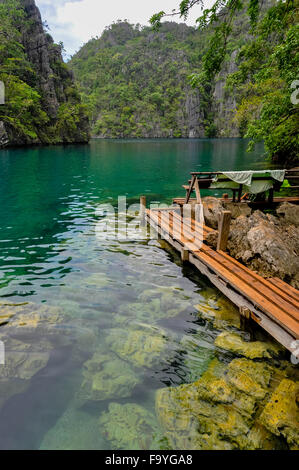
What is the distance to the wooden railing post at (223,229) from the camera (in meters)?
8.62

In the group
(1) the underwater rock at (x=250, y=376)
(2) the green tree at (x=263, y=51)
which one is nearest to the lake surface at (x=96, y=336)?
(1) the underwater rock at (x=250, y=376)

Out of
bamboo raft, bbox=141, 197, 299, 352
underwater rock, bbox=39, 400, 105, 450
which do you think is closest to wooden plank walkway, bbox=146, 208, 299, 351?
bamboo raft, bbox=141, 197, 299, 352

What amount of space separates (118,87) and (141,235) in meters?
201

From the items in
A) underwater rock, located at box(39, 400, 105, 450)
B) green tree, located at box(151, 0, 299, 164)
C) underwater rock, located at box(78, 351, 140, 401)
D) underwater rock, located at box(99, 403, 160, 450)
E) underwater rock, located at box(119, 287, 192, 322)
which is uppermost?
green tree, located at box(151, 0, 299, 164)

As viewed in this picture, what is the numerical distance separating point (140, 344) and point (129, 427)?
6.07 feet

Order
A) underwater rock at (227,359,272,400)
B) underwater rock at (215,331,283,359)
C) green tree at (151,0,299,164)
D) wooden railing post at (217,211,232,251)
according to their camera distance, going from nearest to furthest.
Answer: underwater rock at (227,359,272,400), underwater rock at (215,331,283,359), wooden railing post at (217,211,232,251), green tree at (151,0,299,164)

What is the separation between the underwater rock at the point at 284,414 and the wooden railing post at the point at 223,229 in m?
5.21

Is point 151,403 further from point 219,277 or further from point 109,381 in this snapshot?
point 219,277

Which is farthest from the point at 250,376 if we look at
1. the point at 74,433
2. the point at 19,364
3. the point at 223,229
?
the point at 223,229

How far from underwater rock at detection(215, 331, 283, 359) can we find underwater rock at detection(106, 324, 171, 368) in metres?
1.40

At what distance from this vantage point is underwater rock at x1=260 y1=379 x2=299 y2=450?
393cm

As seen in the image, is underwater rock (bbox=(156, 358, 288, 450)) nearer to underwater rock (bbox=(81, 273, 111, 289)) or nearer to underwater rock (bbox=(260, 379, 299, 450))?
underwater rock (bbox=(260, 379, 299, 450))

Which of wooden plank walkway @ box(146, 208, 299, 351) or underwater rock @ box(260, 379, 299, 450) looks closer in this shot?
underwater rock @ box(260, 379, 299, 450)

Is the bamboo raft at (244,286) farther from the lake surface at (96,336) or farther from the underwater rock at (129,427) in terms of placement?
the underwater rock at (129,427)
